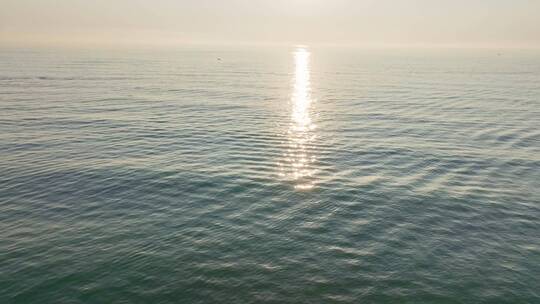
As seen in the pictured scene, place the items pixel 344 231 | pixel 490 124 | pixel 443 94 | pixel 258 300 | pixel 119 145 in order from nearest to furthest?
pixel 258 300
pixel 344 231
pixel 119 145
pixel 490 124
pixel 443 94

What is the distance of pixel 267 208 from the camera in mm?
46188

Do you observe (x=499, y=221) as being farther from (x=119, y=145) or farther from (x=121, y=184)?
(x=119, y=145)

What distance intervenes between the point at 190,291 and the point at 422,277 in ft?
59.0

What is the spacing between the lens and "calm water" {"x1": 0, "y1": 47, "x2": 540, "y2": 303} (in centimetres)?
3256

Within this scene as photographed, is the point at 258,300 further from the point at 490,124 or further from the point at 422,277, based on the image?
the point at 490,124

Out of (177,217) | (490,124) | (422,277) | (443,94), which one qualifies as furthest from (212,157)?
(443,94)

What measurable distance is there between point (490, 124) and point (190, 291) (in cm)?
7820

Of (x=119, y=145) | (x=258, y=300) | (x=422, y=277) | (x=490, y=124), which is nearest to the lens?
(x=258, y=300)

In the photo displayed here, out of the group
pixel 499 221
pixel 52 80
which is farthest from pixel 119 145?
pixel 52 80

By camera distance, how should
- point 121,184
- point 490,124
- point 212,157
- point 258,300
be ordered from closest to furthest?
point 258,300
point 121,184
point 212,157
point 490,124

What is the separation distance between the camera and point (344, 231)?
41.0 metres

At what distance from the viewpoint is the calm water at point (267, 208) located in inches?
1282

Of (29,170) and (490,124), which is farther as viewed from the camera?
(490,124)

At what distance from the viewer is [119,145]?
70062 millimetres
